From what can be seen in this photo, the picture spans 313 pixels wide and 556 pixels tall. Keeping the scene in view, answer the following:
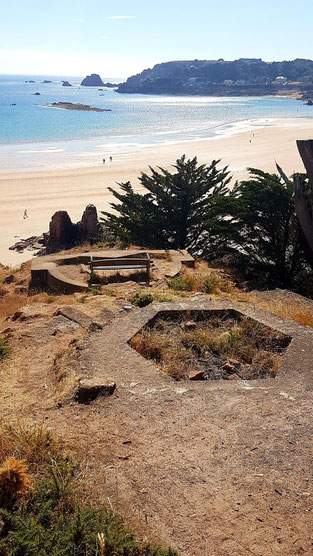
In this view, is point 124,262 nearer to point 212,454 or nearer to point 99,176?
point 212,454

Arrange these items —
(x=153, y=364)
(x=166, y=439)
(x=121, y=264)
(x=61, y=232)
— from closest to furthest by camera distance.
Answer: (x=166, y=439) → (x=153, y=364) → (x=121, y=264) → (x=61, y=232)

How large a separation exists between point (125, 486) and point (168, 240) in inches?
436

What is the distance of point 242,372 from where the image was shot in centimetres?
608

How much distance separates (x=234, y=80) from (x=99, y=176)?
157377 millimetres

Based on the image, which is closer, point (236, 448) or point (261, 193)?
point (236, 448)

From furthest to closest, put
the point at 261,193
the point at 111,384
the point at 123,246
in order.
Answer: the point at 123,246 → the point at 261,193 → the point at 111,384

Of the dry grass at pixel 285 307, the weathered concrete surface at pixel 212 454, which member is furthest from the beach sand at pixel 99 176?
the weathered concrete surface at pixel 212 454

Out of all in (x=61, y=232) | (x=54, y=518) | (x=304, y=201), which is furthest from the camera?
(x=61, y=232)

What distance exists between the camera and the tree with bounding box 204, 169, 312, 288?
11.6 metres

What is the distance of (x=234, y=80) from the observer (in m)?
175

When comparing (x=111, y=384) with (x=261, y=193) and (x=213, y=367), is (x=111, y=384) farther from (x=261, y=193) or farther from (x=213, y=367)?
(x=261, y=193)

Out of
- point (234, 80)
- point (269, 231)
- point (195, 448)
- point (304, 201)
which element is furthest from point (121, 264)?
point (234, 80)

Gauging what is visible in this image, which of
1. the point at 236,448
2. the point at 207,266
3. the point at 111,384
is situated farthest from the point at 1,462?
the point at 207,266

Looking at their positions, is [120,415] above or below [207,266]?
above
